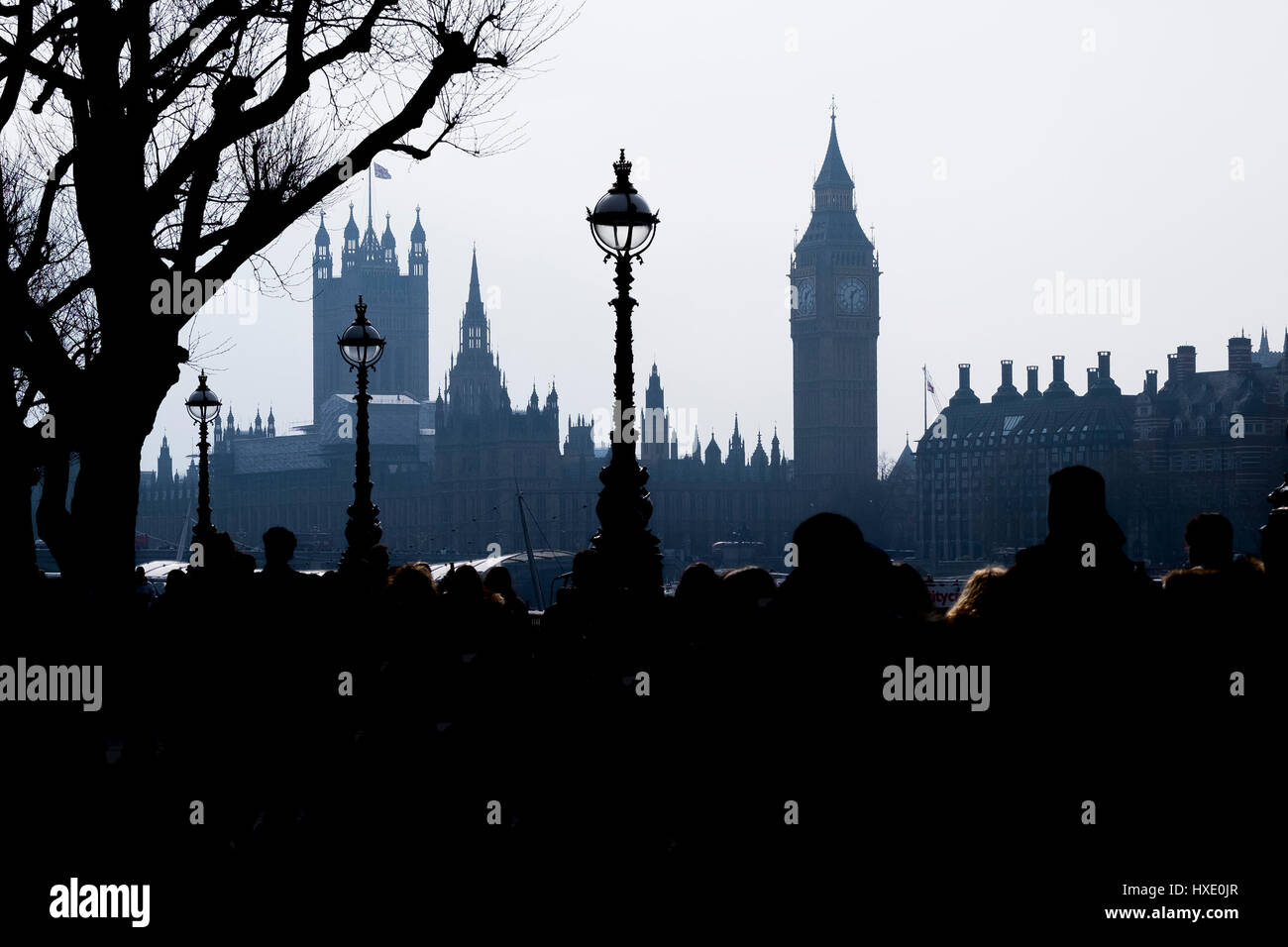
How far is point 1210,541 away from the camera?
7176 mm

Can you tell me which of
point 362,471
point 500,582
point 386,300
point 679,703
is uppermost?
point 386,300

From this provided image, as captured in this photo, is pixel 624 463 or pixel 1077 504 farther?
pixel 624 463

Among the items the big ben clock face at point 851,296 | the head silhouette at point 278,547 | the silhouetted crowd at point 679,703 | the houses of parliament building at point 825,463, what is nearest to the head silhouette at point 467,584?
the silhouetted crowd at point 679,703

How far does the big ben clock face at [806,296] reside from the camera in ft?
430

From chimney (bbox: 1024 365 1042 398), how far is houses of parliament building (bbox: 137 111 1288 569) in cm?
12

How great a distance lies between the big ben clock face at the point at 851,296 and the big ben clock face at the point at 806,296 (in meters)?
1.77

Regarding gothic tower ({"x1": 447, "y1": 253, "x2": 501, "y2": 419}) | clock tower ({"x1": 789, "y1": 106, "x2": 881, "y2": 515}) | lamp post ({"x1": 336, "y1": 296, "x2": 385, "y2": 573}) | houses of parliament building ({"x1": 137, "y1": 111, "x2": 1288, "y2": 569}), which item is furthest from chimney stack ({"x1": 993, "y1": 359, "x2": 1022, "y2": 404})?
lamp post ({"x1": 336, "y1": 296, "x2": 385, "y2": 573})

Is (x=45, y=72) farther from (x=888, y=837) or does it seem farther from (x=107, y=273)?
(x=888, y=837)

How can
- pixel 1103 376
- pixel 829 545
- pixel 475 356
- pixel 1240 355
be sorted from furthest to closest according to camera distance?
pixel 475 356
pixel 1103 376
pixel 1240 355
pixel 829 545

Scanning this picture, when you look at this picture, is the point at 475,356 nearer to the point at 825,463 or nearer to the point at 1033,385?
the point at 825,463

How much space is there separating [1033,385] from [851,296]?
19.8 meters

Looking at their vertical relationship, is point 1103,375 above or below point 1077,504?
above

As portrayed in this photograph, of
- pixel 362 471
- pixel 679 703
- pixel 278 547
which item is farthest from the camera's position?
pixel 362 471

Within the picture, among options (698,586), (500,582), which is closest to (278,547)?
(500,582)
